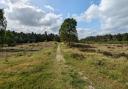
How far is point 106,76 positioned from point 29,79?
6512 millimetres

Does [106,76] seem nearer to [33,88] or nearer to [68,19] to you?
[33,88]

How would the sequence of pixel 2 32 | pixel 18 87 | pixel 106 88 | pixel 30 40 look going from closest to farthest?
pixel 106 88
pixel 18 87
pixel 2 32
pixel 30 40

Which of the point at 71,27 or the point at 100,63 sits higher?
the point at 71,27

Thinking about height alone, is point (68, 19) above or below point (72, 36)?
above

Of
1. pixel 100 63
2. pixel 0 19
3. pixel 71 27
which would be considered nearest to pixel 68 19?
pixel 71 27

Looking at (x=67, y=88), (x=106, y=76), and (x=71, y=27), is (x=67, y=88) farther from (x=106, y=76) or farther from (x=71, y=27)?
(x=71, y=27)

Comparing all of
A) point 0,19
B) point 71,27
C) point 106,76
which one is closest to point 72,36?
point 71,27

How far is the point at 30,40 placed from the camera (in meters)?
191

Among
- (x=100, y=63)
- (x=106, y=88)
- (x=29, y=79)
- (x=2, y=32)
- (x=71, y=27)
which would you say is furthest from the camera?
(x=71, y=27)

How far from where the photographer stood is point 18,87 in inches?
661

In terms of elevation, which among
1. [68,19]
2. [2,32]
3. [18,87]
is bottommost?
[18,87]

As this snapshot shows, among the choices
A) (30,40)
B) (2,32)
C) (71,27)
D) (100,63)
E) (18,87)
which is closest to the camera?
(18,87)

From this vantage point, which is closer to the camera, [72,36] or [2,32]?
[2,32]

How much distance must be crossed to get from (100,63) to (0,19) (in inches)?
1560
